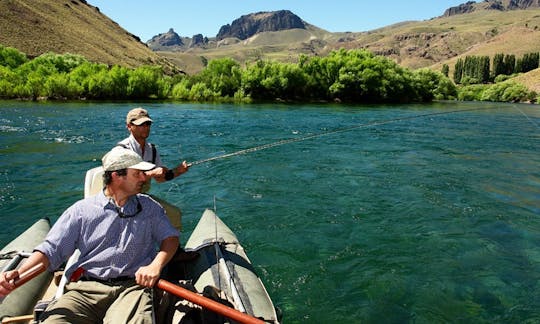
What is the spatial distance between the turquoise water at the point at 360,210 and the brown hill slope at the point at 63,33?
100 m

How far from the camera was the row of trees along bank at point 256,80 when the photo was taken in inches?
2357

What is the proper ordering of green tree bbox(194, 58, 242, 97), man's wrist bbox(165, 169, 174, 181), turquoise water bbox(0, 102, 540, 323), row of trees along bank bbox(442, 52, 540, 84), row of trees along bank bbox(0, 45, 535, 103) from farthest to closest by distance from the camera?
row of trees along bank bbox(442, 52, 540, 84) → green tree bbox(194, 58, 242, 97) → row of trees along bank bbox(0, 45, 535, 103) → turquoise water bbox(0, 102, 540, 323) → man's wrist bbox(165, 169, 174, 181)

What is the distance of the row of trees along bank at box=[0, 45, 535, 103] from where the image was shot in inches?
2357

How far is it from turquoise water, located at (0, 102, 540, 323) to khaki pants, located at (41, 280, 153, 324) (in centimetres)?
315

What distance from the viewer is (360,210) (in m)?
11.3

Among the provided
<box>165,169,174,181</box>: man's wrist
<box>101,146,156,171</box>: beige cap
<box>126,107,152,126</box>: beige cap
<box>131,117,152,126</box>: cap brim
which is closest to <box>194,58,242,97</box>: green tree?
<box>126,107,152,126</box>: beige cap

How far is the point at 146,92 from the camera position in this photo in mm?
62031

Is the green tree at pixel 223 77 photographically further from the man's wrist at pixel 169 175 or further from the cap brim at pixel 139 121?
the man's wrist at pixel 169 175

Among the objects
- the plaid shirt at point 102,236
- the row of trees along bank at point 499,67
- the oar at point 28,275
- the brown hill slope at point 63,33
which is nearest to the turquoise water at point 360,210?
the plaid shirt at point 102,236

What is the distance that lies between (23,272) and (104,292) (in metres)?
0.74

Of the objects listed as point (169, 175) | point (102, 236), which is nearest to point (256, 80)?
point (169, 175)

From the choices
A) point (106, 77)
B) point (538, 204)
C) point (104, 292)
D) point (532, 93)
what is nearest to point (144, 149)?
point (104, 292)

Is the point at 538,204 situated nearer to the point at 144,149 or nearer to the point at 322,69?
the point at 144,149

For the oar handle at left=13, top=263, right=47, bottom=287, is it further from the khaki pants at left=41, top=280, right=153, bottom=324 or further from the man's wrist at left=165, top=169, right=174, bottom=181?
the man's wrist at left=165, top=169, right=174, bottom=181
